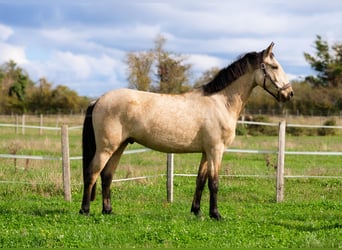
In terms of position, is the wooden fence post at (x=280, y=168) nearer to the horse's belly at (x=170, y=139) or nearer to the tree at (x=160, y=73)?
the horse's belly at (x=170, y=139)

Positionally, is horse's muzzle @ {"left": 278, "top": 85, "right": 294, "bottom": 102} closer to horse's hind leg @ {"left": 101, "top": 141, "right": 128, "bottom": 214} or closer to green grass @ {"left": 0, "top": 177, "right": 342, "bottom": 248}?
green grass @ {"left": 0, "top": 177, "right": 342, "bottom": 248}

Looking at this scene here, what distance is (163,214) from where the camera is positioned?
838 centimetres

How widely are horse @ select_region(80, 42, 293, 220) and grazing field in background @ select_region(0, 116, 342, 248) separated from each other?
721 millimetres

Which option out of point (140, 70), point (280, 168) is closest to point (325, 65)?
point (140, 70)

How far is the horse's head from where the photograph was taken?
27.3ft

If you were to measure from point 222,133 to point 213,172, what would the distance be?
61 centimetres

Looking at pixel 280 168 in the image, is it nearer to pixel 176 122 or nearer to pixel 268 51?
pixel 268 51

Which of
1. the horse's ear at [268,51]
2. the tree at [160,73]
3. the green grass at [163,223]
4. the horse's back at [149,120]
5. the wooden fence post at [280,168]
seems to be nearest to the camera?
the green grass at [163,223]

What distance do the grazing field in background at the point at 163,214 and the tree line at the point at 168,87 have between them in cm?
2483

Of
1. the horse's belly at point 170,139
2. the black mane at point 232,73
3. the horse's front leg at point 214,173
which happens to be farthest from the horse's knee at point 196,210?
the black mane at point 232,73

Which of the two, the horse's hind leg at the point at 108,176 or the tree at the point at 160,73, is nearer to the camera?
the horse's hind leg at the point at 108,176

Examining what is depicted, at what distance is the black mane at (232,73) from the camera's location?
8484 millimetres

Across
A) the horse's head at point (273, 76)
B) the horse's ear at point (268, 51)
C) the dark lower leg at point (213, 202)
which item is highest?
the horse's ear at point (268, 51)

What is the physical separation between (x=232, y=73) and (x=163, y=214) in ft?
8.21
